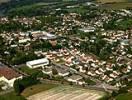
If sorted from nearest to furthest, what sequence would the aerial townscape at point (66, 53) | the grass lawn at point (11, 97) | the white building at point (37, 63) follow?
1. the grass lawn at point (11, 97)
2. the aerial townscape at point (66, 53)
3. the white building at point (37, 63)

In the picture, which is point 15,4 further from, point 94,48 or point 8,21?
point 94,48

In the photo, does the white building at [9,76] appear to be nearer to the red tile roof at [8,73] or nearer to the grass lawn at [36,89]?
the red tile roof at [8,73]

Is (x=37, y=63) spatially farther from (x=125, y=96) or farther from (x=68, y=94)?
(x=125, y=96)

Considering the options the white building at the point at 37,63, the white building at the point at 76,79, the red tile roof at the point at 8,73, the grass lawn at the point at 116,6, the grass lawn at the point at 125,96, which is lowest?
the white building at the point at 76,79

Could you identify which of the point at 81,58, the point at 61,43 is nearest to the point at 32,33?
the point at 61,43

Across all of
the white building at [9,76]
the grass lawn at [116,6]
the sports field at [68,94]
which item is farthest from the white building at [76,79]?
the grass lawn at [116,6]

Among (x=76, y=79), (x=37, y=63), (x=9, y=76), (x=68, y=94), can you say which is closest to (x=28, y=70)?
(x=37, y=63)

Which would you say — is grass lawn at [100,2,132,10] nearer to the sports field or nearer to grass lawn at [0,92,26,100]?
the sports field

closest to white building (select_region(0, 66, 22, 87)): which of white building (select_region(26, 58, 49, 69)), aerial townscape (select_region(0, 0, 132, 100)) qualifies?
aerial townscape (select_region(0, 0, 132, 100))
